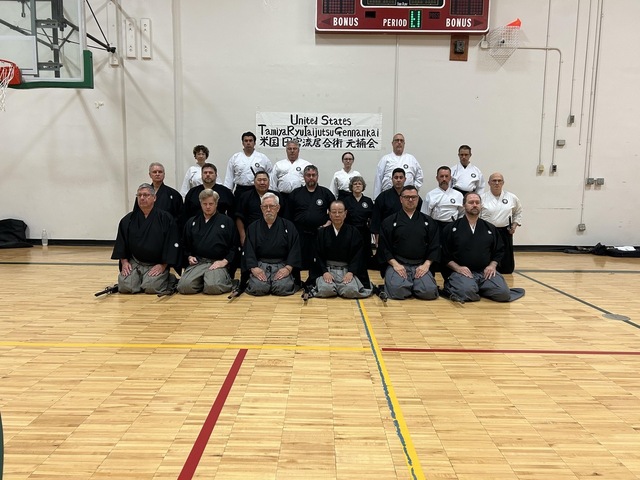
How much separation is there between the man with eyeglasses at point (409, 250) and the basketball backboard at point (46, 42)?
5268 millimetres

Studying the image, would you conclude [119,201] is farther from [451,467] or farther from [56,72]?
[451,467]

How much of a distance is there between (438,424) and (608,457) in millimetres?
823

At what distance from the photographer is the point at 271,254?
17.4 feet

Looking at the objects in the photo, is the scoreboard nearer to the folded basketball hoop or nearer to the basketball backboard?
the basketball backboard

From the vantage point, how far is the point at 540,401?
2.75 m

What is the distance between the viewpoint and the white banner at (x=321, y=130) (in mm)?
8586

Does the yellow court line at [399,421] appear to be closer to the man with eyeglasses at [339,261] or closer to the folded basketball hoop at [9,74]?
the man with eyeglasses at [339,261]

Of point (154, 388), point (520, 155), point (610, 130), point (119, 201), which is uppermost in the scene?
point (610, 130)

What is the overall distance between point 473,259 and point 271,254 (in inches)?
95.9

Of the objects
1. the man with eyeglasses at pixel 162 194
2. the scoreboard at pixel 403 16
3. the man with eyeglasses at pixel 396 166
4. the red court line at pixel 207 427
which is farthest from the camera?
the scoreboard at pixel 403 16

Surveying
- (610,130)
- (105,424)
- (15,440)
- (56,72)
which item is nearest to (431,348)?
(105,424)

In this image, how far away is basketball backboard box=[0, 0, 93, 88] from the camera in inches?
261

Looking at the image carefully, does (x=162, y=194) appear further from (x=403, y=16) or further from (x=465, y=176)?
(x=403, y=16)

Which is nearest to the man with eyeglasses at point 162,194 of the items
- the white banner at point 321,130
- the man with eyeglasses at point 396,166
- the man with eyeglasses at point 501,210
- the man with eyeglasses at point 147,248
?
the man with eyeglasses at point 147,248
